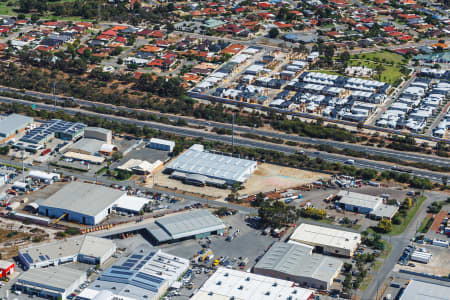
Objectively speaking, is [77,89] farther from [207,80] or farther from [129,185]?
[129,185]

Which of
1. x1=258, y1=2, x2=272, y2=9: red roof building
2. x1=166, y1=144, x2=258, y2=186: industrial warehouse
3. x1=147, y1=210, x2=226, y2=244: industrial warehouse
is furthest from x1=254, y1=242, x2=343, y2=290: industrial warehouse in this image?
x1=258, y1=2, x2=272, y2=9: red roof building

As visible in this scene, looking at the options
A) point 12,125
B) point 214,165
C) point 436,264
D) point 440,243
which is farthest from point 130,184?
point 436,264

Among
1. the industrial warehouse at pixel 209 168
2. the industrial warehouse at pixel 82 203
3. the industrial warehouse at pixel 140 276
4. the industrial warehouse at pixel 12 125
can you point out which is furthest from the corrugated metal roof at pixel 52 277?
the industrial warehouse at pixel 12 125

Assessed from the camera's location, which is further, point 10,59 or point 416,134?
point 10,59

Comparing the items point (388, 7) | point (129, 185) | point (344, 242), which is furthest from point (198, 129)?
point (388, 7)

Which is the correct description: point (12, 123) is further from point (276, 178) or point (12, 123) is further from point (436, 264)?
point (436, 264)
